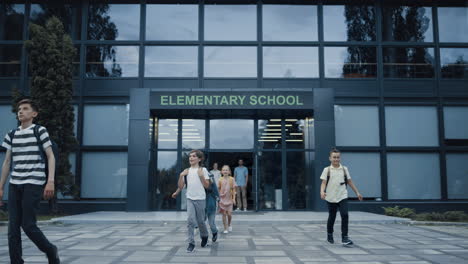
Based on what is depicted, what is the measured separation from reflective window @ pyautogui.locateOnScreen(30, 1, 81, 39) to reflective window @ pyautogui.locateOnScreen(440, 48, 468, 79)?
1541 cm

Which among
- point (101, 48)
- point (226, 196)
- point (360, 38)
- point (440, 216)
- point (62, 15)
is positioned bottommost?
point (440, 216)

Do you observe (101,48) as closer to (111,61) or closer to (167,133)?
(111,61)

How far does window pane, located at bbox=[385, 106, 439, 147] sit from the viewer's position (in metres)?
17.3

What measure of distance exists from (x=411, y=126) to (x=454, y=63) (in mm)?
3372

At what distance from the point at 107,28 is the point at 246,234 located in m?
11.9

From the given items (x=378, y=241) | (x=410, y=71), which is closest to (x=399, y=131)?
(x=410, y=71)

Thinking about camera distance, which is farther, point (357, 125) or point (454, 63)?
point (454, 63)

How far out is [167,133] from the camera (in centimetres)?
1738

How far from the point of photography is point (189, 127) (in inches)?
686

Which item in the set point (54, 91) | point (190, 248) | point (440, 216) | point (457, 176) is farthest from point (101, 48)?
point (457, 176)

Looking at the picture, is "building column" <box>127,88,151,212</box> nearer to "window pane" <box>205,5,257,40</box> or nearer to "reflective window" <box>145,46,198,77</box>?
"reflective window" <box>145,46,198,77</box>

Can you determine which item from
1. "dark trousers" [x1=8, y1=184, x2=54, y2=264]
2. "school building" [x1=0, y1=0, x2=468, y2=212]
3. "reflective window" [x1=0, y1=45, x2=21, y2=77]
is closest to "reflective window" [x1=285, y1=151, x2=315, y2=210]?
"school building" [x1=0, y1=0, x2=468, y2=212]

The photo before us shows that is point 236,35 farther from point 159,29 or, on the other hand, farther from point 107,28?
point 107,28

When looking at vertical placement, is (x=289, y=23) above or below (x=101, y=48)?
above
